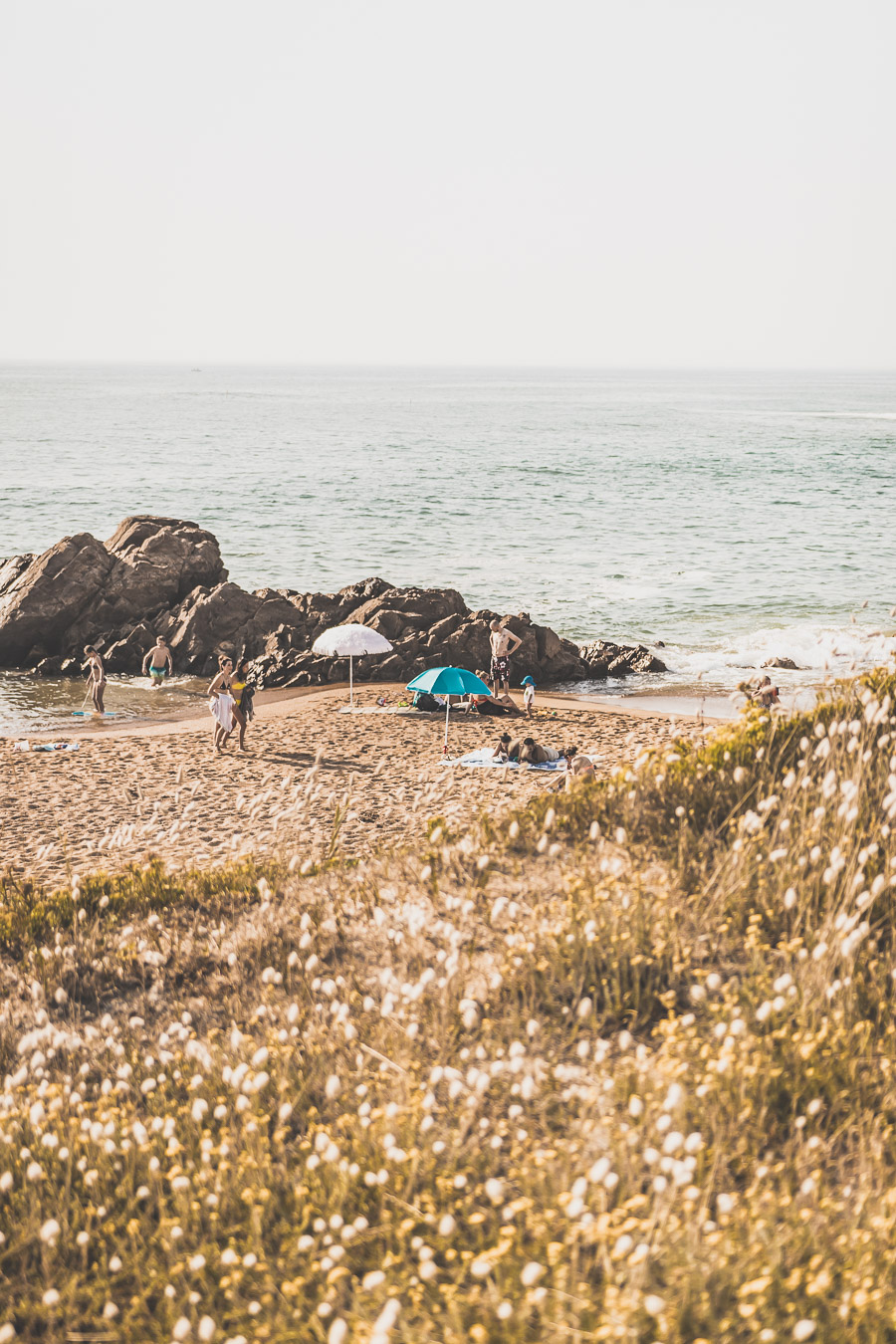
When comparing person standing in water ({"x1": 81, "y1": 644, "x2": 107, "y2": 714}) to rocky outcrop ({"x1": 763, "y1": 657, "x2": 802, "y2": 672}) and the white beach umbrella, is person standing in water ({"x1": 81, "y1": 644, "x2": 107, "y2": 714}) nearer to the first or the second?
the white beach umbrella

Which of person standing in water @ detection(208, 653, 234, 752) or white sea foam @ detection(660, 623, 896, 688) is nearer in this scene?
person standing in water @ detection(208, 653, 234, 752)

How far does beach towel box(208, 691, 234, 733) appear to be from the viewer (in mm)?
19391

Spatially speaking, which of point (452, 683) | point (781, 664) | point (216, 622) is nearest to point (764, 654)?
point (781, 664)

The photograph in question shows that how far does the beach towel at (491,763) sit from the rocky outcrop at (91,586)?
14489 mm

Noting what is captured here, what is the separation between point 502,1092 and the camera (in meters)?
5.32

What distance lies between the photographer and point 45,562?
30391 millimetres

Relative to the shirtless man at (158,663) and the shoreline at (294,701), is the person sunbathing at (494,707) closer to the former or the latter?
the shoreline at (294,701)

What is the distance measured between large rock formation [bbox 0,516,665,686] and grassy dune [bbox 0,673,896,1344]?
19.2 m

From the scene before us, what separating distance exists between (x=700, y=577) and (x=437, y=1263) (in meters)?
39.0

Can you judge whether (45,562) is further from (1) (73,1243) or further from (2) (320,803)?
(1) (73,1243)

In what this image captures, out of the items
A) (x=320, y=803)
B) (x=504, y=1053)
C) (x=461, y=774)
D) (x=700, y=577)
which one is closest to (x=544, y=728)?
(x=461, y=774)

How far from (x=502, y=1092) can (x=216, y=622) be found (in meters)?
24.9

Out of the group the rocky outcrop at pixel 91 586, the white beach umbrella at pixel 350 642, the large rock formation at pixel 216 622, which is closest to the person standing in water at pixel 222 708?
the white beach umbrella at pixel 350 642

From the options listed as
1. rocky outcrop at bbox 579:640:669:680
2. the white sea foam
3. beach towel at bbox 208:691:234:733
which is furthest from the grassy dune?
the white sea foam
